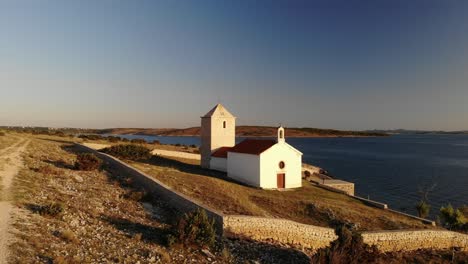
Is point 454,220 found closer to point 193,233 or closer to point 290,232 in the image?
point 290,232

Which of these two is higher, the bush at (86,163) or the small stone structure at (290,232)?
the bush at (86,163)

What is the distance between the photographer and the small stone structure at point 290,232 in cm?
1516

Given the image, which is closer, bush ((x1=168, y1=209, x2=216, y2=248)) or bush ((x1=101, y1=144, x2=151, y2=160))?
bush ((x1=168, y1=209, x2=216, y2=248))

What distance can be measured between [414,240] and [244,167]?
53.5 ft

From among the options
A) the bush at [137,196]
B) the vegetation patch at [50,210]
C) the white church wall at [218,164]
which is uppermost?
the vegetation patch at [50,210]

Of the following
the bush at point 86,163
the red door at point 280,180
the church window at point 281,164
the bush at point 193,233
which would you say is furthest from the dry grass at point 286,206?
the bush at point 193,233

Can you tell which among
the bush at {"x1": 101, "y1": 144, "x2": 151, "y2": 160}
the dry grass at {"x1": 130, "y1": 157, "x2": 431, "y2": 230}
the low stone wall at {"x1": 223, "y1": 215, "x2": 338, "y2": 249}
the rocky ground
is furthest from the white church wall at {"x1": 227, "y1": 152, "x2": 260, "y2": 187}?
the rocky ground

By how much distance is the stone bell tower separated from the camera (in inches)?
1547

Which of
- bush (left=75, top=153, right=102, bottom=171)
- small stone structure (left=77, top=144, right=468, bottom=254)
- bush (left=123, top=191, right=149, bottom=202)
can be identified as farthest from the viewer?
bush (left=75, top=153, right=102, bottom=171)

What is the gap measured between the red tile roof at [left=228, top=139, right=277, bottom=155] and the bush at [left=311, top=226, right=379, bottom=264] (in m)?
16.8

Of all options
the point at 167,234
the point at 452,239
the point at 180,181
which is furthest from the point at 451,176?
the point at 167,234

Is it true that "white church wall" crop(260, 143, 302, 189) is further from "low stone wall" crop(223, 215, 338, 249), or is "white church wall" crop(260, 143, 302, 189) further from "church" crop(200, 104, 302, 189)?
"low stone wall" crop(223, 215, 338, 249)

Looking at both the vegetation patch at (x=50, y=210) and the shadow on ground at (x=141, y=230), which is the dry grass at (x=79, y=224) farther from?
the vegetation patch at (x=50, y=210)

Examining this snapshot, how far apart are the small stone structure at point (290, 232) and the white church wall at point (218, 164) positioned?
605 inches
